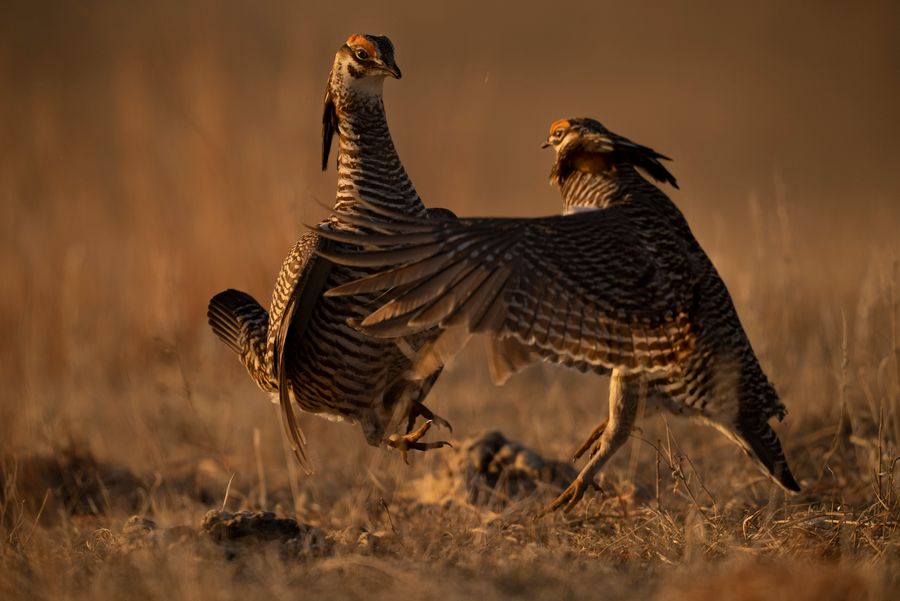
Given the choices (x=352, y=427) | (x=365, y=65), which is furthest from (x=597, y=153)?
(x=352, y=427)

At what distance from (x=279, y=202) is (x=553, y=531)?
3.99 metres

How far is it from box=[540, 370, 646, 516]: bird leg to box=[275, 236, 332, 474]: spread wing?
41.3 inches

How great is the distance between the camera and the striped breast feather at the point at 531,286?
11.5 ft

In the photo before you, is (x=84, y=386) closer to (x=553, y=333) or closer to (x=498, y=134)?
(x=553, y=333)

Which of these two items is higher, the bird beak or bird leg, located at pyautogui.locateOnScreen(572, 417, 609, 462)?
the bird beak

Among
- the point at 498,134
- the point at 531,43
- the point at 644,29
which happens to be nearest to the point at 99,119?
the point at 498,134

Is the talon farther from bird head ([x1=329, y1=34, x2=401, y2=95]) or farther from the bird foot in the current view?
bird head ([x1=329, y1=34, x2=401, y2=95])

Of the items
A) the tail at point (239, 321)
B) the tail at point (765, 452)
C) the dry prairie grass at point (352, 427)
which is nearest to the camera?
the dry prairie grass at point (352, 427)

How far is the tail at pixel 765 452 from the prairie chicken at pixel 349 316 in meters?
1.20

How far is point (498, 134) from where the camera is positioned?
16953mm

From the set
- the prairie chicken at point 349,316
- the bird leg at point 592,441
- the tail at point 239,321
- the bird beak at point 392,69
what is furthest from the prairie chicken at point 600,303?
the tail at point 239,321

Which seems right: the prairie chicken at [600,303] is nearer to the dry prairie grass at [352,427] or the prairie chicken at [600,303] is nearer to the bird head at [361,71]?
the dry prairie grass at [352,427]

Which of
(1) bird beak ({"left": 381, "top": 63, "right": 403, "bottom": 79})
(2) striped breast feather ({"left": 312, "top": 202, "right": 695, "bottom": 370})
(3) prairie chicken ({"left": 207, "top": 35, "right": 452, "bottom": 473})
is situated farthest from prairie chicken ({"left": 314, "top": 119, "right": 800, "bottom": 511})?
(1) bird beak ({"left": 381, "top": 63, "right": 403, "bottom": 79})

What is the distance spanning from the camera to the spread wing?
4.00m
